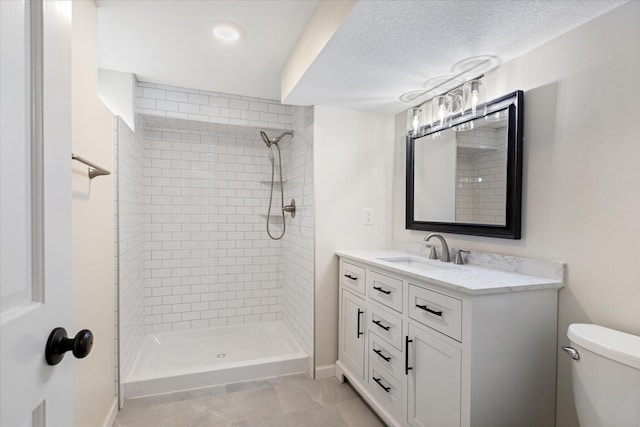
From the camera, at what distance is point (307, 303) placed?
2748mm

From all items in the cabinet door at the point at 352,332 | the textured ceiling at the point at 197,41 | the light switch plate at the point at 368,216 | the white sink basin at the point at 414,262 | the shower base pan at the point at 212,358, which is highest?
the textured ceiling at the point at 197,41

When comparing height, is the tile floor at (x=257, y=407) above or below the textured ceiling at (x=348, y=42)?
below

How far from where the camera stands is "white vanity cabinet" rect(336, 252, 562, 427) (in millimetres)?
1388

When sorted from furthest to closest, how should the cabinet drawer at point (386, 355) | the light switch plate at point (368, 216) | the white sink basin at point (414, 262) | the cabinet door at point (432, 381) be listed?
the light switch plate at point (368, 216), the white sink basin at point (414, 262), the cabinet drawer at point (386, 355), the cabinet door at point (432, 381)

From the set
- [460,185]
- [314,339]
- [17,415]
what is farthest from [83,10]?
[314,339]

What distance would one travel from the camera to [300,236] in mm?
2939

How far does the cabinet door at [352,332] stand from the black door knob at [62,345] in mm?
1772

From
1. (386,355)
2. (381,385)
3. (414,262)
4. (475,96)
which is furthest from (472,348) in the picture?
(475,96)

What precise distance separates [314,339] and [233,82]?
2.21m

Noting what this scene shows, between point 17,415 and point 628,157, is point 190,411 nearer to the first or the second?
point 17,415

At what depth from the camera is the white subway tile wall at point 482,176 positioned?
1.83 meters

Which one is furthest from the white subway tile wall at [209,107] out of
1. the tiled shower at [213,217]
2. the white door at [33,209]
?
the white door at [33,209]

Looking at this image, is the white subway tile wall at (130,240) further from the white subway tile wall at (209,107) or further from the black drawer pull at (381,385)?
the black drawer pull at (381,385)

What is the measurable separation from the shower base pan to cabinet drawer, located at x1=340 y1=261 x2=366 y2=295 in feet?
2.52
